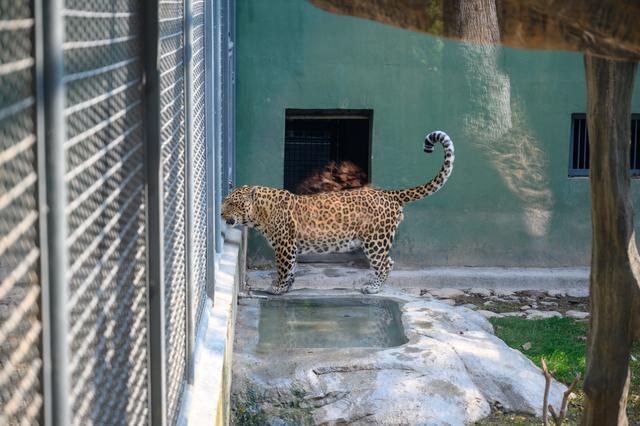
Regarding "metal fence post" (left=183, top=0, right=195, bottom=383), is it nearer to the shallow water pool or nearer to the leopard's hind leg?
the shallow water pool

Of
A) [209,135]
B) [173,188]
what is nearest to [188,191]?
[173,188]

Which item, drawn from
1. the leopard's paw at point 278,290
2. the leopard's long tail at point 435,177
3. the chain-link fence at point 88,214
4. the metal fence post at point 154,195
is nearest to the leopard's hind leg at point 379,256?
the leopard's long tail at point 435,177

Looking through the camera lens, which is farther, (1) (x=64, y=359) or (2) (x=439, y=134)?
(2) (x=439, y=134)

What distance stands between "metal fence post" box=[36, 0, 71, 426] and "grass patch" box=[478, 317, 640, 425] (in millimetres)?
4733

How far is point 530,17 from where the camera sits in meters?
2.11

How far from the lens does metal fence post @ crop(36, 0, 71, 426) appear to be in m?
1.28

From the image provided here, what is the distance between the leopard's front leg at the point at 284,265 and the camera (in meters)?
8.62

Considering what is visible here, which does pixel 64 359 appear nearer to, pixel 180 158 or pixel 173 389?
pixel 173 389

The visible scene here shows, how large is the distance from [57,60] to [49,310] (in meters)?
0.32

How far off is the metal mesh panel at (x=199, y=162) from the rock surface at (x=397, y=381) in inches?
40.5

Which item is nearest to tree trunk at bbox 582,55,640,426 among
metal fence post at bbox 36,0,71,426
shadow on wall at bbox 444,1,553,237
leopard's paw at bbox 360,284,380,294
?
metal fence post at bbox 36,0,71,426

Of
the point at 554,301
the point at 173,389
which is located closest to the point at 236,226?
the point at 554,301

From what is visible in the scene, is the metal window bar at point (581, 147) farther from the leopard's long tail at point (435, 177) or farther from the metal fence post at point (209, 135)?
the metal fence post at point (209, 135)

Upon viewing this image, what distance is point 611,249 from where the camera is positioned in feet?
13.9
